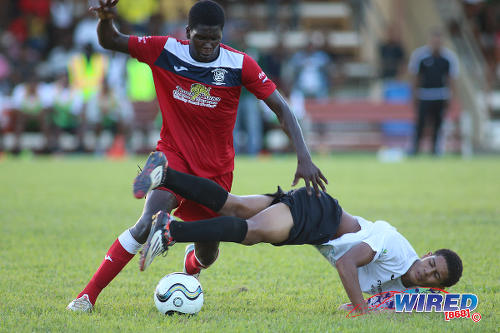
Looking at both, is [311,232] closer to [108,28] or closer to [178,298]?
[178,298]

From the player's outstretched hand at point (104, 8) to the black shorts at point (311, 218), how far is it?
5.90 feet

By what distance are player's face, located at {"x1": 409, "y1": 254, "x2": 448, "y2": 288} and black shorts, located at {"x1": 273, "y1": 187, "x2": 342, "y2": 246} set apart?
65cm

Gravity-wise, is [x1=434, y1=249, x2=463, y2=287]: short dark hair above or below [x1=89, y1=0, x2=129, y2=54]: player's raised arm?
below

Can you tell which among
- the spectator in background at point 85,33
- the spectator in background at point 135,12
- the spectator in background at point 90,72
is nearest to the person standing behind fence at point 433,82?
the spectator in background at point 90,72

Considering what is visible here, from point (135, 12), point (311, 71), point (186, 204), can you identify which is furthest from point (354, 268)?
point (135, 12)

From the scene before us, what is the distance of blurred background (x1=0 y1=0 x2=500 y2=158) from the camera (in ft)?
64.0

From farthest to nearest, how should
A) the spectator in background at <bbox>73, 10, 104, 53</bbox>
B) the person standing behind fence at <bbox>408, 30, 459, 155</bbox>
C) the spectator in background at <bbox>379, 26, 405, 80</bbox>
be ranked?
the spectator in background at <bbox>73, 10, 104, 53</bbox>
the spectator in background at <bbox>379, 26, 405, 80</bbox>
the person standing behind fence at <bbox>408, 30, 459, 155</bbox>

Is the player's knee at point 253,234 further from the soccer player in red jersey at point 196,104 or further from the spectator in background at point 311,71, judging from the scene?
the spectator in background at point 311,71

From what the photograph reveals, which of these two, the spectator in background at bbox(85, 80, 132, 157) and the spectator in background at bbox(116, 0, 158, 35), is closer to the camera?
the spectator in background at bbox(85, 80, 132, 157)

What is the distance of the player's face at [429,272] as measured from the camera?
4820 mm

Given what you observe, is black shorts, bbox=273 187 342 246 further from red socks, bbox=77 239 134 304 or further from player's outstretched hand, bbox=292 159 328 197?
red socks, bbox=77 239 134 304

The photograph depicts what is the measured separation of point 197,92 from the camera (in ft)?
16.8

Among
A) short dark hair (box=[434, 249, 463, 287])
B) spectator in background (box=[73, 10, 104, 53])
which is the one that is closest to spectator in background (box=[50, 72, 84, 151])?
spectator in background (box=[73, 10, 104, 53])

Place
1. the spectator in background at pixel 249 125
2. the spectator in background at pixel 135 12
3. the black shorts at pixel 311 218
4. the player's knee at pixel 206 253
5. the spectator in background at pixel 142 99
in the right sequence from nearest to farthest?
the black shorts at pixel 311 218 < the player's knee at pixel 206 253 < the spectator in background at pixel 249 125 < the spectator in background at pixel 142 99 < the spectator in background at pixel 135 12
